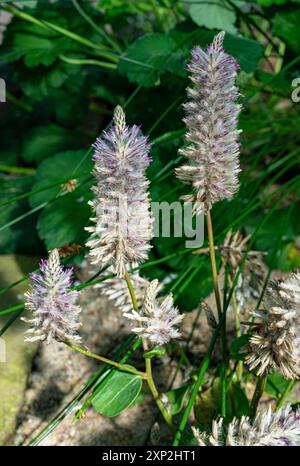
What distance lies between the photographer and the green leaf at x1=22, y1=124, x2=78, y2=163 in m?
1.36

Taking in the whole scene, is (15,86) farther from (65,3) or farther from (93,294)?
(93,294)

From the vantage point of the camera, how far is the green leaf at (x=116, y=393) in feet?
1.91

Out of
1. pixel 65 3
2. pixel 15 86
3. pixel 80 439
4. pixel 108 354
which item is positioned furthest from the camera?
pixel 15 86

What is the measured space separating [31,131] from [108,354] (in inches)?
25.0

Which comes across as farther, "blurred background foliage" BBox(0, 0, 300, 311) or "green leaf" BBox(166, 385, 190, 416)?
"blurred background foliage" BBox(0, 0, 300, 311)

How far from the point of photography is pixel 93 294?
1064 millimetres

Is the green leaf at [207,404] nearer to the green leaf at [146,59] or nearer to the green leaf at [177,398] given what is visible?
the green leaf at [177,398]

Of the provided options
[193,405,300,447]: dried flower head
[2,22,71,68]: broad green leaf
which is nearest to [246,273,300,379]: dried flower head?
[193,405,300,447]: dried flower head

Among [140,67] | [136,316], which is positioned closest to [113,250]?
[136,316]

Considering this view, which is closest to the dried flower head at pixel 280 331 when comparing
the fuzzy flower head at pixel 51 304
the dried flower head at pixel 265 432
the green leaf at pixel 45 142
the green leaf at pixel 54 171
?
the dried flower head at pixel 265 432

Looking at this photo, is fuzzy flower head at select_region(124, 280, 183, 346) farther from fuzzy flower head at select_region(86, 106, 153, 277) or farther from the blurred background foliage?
the blurred background foliage

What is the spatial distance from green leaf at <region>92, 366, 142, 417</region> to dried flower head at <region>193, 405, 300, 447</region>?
0.29 ft

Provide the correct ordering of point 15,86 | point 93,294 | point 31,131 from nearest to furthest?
point 93,294 → point 31,131 → point 15,86

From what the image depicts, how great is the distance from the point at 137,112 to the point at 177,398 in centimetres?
70
